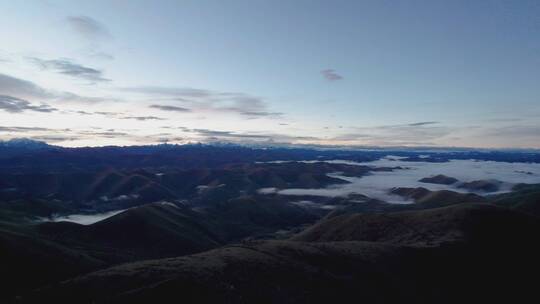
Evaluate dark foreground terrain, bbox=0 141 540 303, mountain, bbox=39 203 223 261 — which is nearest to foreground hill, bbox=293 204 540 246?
dark foreground terrain, bbox=0 141 540 303

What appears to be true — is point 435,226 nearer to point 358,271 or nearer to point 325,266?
point 358,271

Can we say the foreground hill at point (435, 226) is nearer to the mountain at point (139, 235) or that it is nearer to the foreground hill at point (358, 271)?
the foreground hill at point (358, 271)

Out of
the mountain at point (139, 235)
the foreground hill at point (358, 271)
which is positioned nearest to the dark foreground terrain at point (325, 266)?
the foreground hill at point (358, 271)

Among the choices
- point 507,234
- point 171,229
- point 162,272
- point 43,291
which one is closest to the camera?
point 43,291

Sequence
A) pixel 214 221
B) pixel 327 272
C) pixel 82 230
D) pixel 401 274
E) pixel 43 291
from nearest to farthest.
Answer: pixel 43 291, pixel 327 272, pixel 401 274, pixel 82 230, pixel 214 221

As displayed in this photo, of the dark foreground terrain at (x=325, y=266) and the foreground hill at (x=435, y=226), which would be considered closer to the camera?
the dark foreground terrain at (x=325, y=266)

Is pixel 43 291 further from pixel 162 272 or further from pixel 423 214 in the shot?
pixel 423 214

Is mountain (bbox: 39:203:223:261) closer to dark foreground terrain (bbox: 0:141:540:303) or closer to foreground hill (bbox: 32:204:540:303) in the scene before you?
dark foreground terrain (bbox: 0:141:540:303)

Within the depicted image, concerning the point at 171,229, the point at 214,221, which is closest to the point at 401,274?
the point at 171,229

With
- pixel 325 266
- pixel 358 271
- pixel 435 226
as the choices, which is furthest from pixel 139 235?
pixel 358 271

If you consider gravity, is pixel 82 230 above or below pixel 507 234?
below

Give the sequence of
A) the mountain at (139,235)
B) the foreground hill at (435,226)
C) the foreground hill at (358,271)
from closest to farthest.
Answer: the foreground hill at (358,271)
the foreground hill at (435,226)
the mountain at (139,235)
